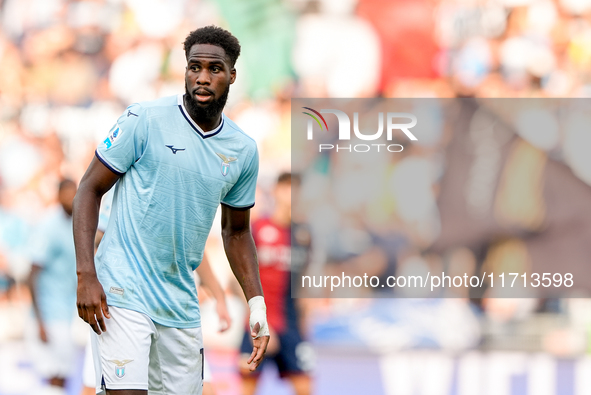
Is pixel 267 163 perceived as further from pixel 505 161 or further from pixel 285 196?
pixel 505 161

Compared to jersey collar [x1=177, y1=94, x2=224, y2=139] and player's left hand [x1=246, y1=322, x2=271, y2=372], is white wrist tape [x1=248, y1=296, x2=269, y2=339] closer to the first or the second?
player's left hand [x1=246, y1=322, x2=271, y2=372]

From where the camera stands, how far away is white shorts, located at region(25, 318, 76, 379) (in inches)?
248

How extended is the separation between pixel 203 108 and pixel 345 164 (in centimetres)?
388

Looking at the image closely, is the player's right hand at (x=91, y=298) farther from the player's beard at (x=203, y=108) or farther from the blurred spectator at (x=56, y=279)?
the blurred spectator at (x=56, y=279)

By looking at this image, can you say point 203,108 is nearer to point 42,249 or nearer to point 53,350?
point 42,249

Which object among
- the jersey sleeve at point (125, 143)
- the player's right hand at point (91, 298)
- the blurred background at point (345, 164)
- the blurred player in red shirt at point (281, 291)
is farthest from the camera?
the blurred background at point (345, 164)

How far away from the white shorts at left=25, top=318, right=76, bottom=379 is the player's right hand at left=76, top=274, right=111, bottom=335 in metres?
3.67

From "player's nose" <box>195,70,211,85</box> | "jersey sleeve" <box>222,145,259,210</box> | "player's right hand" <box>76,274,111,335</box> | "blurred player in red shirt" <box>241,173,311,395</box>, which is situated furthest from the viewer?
"blurred player in red shirt" <box>241,173,311,395</box>

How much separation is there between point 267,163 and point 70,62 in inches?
78.5

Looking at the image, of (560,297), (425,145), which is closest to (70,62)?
(425,145)

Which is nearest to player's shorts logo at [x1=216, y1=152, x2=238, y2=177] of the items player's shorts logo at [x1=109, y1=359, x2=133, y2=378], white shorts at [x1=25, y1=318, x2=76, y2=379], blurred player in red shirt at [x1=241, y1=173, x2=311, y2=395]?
player's shorts logo at [x1=109, y1=359, x2=133, y2=378]

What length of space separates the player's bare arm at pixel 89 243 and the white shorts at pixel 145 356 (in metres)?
0.08

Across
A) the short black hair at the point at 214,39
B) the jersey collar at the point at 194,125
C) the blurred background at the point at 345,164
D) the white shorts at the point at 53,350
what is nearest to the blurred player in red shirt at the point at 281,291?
the blurred background at the point at 345,164

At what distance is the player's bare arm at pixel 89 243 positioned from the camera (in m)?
2.83
